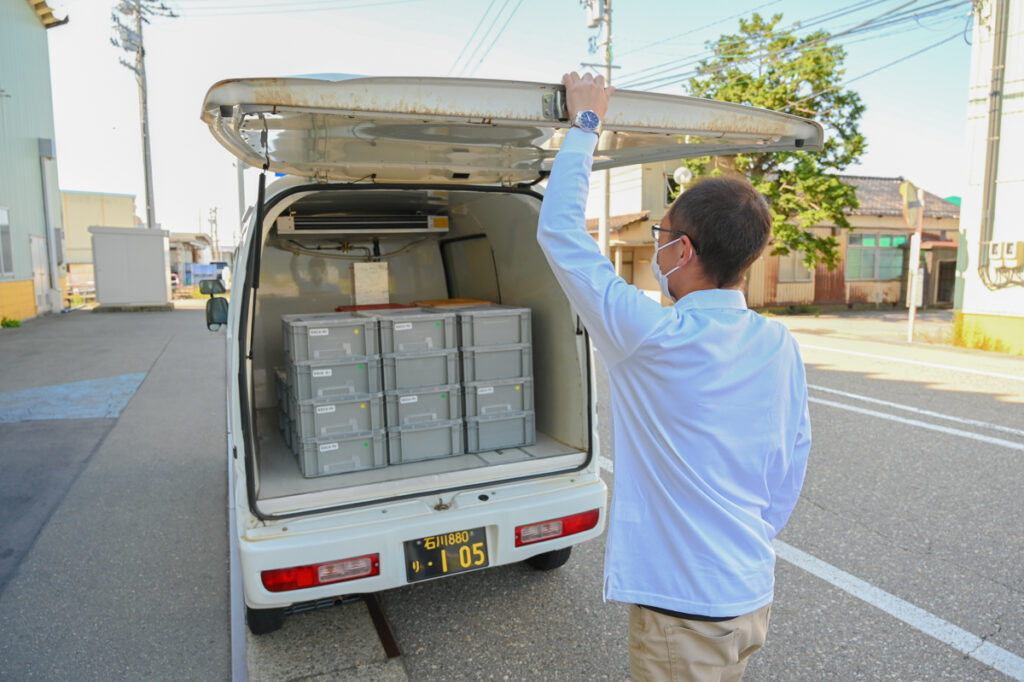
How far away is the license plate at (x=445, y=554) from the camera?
2811 millimetres

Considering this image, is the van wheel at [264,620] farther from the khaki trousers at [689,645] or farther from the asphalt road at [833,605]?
the khaki trousers at [689,645]

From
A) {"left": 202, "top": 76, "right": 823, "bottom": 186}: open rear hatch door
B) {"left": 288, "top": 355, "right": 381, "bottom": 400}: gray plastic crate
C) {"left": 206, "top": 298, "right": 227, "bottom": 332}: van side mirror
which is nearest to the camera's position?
{"left": 202, "top": 76, "right": 823, "bottom": 186}: open rear hatch door

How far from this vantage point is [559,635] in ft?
10.3

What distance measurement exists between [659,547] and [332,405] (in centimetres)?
218

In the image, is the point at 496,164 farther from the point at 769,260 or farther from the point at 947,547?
the point at 769,260

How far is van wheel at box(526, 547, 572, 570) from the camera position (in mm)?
3652

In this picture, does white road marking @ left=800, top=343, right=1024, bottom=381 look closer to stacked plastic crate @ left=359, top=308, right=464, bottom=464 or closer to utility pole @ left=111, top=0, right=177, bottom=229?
stacked plastic crate @ left=359, top=308, right=464, bottom=464

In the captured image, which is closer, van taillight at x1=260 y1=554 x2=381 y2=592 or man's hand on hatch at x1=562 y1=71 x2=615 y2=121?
man's hand on hatch at x1=562 y1=71 x2=615 y2=121

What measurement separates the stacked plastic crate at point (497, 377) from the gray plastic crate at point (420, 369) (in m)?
0.09

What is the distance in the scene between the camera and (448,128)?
8.13 ft

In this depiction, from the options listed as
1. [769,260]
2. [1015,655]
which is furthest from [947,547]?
[769,260]

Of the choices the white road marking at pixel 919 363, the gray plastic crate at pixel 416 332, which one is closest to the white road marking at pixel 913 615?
the gray plastic crate at pixel 416 332

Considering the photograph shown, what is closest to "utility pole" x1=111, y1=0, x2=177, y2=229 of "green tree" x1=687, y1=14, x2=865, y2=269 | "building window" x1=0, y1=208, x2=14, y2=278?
"building window" x1=0, y1=208, x2=14, y2=278

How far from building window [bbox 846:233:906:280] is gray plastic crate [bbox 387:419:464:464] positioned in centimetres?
2572
